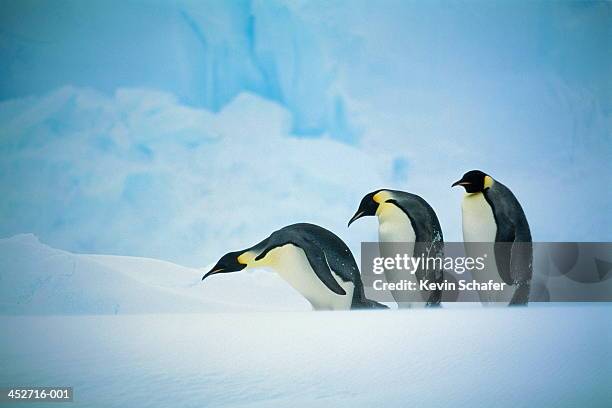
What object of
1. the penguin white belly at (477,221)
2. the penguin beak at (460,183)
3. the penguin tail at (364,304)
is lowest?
the penguin tail at (364,304)

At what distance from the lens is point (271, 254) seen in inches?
109

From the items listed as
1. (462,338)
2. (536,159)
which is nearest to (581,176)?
(536,159)

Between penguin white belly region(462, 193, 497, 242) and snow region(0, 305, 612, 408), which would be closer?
snow region(0, 305, 612, 408)

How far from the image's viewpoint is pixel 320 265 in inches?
110

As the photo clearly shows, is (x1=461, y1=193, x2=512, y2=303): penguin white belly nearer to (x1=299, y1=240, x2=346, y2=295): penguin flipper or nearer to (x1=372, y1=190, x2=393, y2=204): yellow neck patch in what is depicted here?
(x1=372, y1=190, x2=393, y2=204): yellow neck patch

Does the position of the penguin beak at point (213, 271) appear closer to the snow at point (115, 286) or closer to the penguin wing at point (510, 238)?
the snow at point (115, 286)

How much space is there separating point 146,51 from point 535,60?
5.97ft

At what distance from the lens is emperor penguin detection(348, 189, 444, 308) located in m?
2.78

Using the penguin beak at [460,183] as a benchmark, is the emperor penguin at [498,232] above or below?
below

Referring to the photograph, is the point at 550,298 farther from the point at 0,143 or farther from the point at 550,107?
the point at 0,143

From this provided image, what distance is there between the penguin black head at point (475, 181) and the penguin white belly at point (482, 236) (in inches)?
1.1

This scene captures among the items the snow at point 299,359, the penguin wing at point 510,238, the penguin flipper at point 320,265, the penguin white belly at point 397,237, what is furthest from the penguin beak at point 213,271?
the penguin wing at point 510,238

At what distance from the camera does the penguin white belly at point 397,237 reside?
109 inches

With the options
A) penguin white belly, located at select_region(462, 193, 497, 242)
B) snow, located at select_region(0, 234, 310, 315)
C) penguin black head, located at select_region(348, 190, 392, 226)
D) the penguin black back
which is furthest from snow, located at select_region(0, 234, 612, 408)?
penguin black head, located at select_region(348, 190, 392, 226)
